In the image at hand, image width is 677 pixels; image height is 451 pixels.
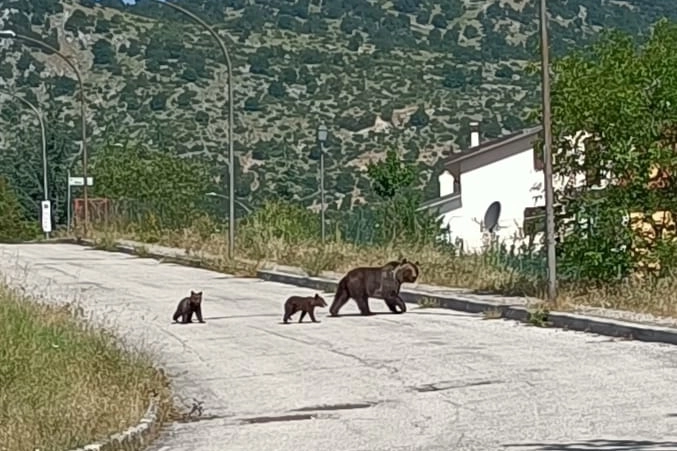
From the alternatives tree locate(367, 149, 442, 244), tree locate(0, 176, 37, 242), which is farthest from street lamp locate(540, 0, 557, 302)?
tree locate(0, 176, 37, 242)

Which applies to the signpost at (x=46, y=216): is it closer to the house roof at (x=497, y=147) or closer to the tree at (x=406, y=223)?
the house roof at (x=497, y=147)

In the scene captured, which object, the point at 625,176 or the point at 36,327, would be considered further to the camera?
the point at 625,176

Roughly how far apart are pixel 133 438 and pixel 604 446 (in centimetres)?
352

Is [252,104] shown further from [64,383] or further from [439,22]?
[64,383]

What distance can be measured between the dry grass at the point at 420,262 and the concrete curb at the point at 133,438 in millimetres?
8410

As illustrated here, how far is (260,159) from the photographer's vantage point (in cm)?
7750

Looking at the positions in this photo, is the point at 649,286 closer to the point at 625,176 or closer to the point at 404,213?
the point at 625,176

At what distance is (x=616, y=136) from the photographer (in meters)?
20.0

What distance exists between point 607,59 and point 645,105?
0.96 metres

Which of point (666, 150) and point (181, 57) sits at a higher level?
point (181, 57)

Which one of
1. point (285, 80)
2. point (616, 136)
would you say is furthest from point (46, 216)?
point (285, 80)

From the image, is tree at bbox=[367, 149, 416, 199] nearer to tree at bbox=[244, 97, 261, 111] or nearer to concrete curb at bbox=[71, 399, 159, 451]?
tree at bbox=[244, 97, 261, 111]

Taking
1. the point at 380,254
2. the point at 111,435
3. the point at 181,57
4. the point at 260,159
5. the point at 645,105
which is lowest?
the point at 111,435

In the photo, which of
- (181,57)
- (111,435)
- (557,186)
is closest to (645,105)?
(557,186)
